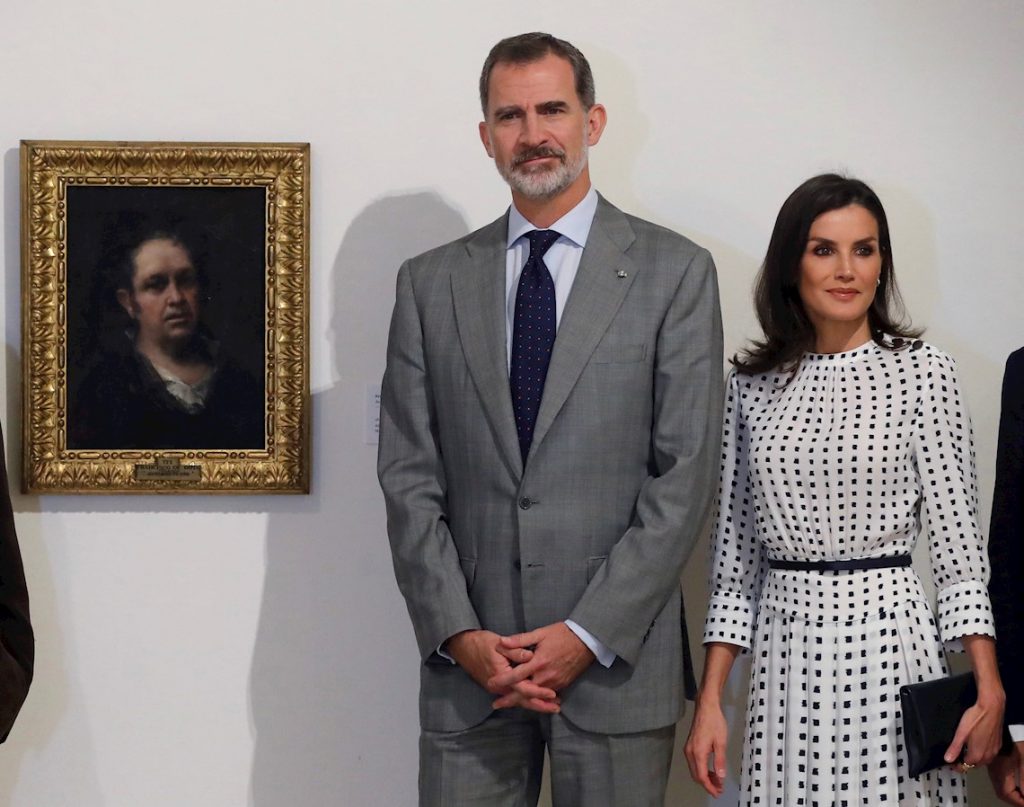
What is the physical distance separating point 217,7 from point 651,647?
172cm

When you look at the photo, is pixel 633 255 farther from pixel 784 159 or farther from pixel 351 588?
pixel 351 588

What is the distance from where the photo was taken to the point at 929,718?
6.95 ft

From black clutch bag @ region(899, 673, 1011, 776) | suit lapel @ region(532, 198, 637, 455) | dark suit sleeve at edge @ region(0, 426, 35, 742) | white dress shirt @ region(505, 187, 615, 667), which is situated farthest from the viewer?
dark suit sleeve at edge @ region(0, 426, 35, 742)

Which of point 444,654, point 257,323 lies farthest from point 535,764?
point 257,323

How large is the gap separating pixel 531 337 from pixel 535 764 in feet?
2.56

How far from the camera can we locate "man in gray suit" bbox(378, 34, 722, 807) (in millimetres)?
2188

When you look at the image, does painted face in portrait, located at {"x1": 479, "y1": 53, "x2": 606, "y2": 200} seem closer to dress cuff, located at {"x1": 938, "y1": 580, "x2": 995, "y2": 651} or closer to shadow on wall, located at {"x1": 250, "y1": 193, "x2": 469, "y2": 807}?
shadow on wall, located at {"x1": 250, "y1": 193, "x2": 469, "y2": 807}

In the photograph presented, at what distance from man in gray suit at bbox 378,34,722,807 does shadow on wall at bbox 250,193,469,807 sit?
0.56 meters

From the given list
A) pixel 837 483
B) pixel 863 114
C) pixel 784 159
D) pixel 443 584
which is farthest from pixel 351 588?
pixel 863 114

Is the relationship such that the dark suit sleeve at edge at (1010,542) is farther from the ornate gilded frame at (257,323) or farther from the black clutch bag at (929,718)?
the ornate gilded frame at (257,323)

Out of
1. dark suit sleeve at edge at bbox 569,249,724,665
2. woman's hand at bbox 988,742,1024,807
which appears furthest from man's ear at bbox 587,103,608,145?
woman's hand at bbox 988,742,1024,807

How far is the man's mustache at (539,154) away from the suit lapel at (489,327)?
6.4 inches

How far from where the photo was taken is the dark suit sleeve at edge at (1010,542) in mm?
2207

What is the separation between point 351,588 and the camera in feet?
9.66
